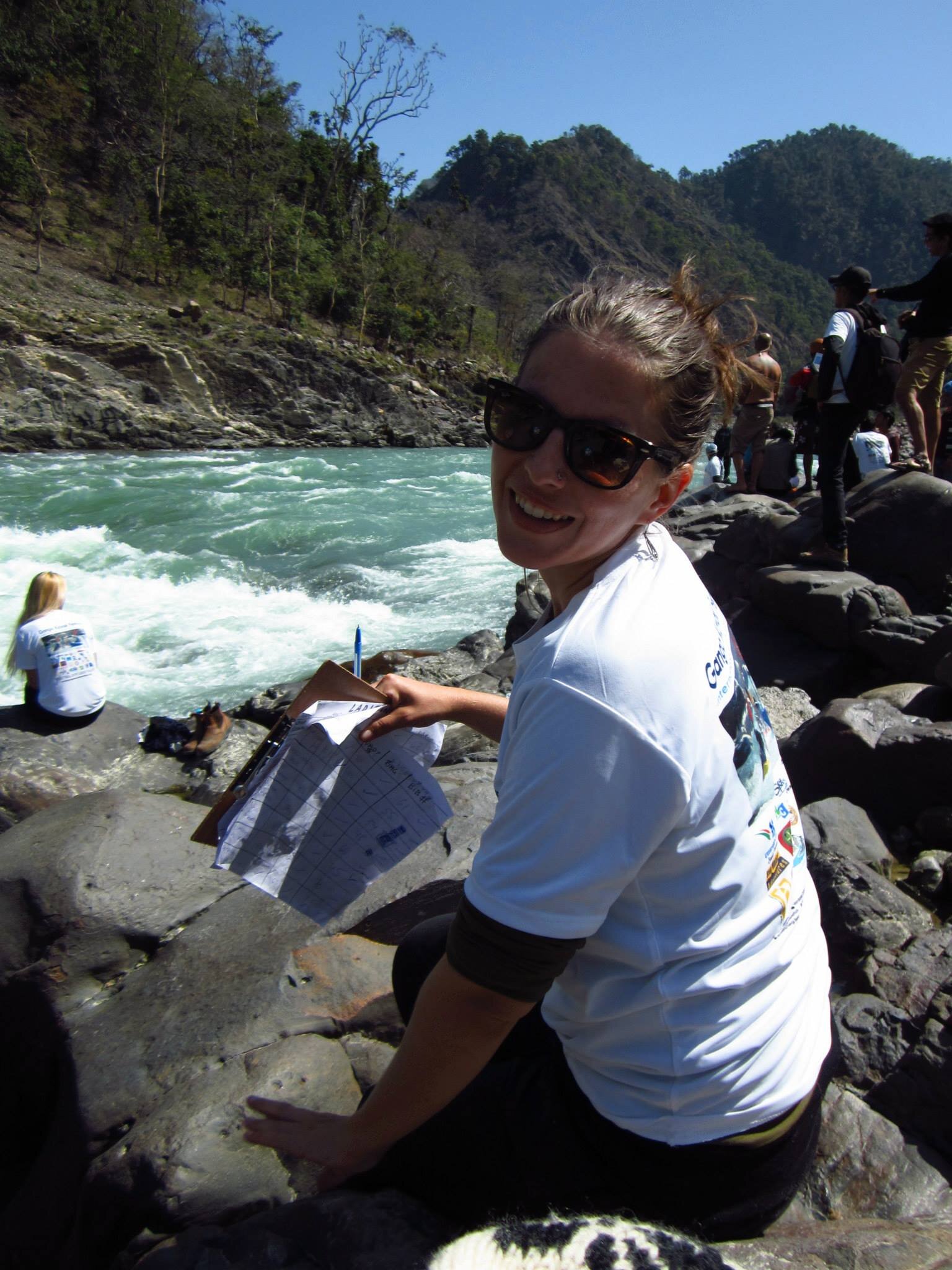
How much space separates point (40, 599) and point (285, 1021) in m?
3.73

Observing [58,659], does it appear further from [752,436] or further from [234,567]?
[752,436]

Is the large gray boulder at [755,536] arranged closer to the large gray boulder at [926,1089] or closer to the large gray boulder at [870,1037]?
the large gray boulder at [870,1037]

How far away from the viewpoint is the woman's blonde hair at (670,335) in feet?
3.85

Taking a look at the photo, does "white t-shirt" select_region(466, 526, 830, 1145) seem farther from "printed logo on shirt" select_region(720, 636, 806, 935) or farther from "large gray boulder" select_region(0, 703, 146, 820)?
"large gray boulder" select_region(0, 703, 146, 820)

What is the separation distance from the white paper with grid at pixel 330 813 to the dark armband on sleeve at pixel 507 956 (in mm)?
589

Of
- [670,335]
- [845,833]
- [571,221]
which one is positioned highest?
[571,221]

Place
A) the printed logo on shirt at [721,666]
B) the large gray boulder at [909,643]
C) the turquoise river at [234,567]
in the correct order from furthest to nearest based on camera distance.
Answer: the turquoise river at [234,567], the large gray boulder at [909,643], the printed logo on shirt at [721,666]

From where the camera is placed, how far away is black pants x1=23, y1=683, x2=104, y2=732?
4828 millimetres

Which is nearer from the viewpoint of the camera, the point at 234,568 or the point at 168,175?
the point at 234,568

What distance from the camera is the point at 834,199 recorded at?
390 ft

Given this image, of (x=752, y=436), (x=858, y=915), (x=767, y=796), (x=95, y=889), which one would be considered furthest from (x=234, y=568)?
(x=767, y=796)

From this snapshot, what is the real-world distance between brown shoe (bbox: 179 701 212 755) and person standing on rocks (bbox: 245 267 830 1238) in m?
3.99

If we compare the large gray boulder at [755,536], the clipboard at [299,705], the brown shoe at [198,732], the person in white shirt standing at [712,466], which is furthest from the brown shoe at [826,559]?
the person in white shirt standing at [712,466]

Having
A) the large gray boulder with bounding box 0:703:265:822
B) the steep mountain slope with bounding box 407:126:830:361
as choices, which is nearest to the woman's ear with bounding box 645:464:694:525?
the large gray boulder with bounding box 0:703:265:822
